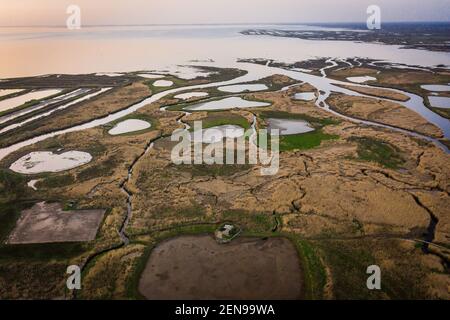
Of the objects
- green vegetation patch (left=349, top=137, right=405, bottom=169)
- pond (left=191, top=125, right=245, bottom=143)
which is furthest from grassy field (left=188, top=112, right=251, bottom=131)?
green vegetation patch (left=349, top=137, right=405, bottom=169)

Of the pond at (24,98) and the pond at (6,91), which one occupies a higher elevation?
the pond at (6,91)

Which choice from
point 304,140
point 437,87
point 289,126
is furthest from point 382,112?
point 437,87

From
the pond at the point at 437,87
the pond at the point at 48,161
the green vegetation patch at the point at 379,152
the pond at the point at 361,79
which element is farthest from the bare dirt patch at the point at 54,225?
the pond at the point at 361,79

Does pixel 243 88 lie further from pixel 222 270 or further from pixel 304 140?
pixel 222 270

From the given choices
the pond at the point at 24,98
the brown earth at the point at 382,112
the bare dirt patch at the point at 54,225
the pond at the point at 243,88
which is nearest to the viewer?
the bare dirt patch at the point at 54,225

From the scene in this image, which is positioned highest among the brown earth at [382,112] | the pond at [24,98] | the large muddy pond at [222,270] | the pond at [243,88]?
the pond at [243,88]

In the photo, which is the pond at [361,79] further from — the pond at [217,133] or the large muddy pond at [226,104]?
the pond at [217,133]
